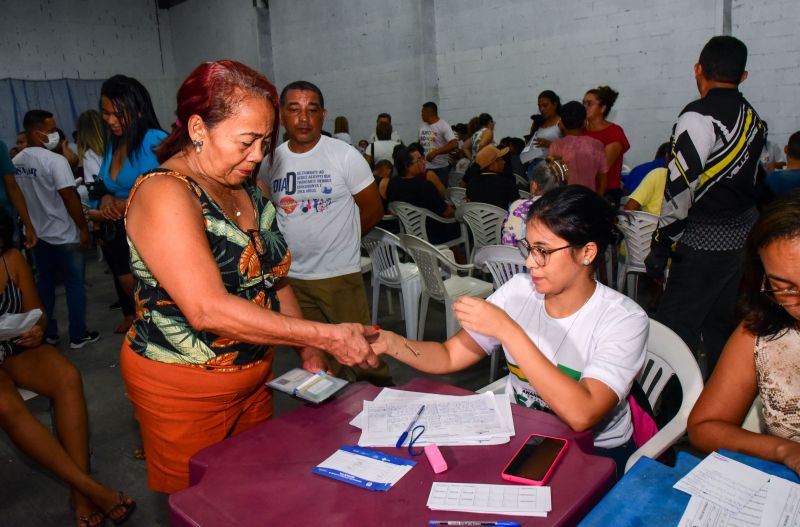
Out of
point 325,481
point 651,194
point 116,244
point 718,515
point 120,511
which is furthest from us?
point 651,194

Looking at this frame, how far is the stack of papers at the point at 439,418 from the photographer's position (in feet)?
4.45

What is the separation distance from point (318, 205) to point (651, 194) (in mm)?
2689

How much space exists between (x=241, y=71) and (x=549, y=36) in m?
6.80

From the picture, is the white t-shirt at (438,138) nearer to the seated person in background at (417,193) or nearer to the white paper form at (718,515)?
the seated person in background at (417,193)

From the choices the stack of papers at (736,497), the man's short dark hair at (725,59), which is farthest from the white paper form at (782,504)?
the man's short dark hair at (725,59)

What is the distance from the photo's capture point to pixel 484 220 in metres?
4.80

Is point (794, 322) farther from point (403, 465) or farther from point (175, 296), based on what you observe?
point (175, 296)

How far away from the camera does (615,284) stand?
195 inches

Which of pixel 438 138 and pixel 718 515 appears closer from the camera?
pixel 718 515

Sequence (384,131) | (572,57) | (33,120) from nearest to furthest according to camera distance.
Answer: (33,120) < (572,57) < (384,131)

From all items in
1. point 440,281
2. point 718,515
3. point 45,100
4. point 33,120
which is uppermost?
point 45,100

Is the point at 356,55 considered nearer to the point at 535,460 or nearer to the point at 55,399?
the point at 55,399

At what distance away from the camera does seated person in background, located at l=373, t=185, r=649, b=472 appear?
1.50m

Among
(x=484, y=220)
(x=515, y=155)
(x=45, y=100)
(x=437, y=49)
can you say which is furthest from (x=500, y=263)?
(x=45, y=100)
